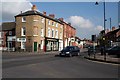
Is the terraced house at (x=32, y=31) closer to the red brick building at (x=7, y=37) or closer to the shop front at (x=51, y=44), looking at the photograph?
the shop front at (x=51, y=44)

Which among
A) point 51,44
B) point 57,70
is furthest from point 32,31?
point 57,70

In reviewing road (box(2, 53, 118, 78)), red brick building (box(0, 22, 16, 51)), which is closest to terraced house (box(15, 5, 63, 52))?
red brick building (box(0, 22, 16, 51))

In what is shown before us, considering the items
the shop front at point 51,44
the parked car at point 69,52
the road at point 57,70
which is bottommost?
the road at point 57,70

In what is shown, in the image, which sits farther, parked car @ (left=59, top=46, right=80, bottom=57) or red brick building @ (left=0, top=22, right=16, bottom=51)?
red brick building @ (left=0, top=22, right=16, bottom=51)

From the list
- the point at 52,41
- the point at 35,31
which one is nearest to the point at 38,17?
the point at 35,31

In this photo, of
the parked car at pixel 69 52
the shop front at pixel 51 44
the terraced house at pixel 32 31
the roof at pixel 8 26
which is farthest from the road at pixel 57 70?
the roof at pixel 8 26

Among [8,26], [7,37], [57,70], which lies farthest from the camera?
[8,26]

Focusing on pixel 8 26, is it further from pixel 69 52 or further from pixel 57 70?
pixel 57 70

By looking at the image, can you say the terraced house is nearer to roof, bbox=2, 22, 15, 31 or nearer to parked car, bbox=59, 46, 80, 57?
roof, bbox=2, 22, 15, 31

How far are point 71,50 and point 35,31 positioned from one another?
57.8 ft

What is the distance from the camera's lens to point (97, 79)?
39.1 ft

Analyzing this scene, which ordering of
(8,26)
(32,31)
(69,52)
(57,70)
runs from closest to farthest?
1. (57,70)
2. (69,52)
3. (32,31)
4. (8,26)

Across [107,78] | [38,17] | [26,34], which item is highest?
[38,17]

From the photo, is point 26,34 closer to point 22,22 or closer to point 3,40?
point 22,22
